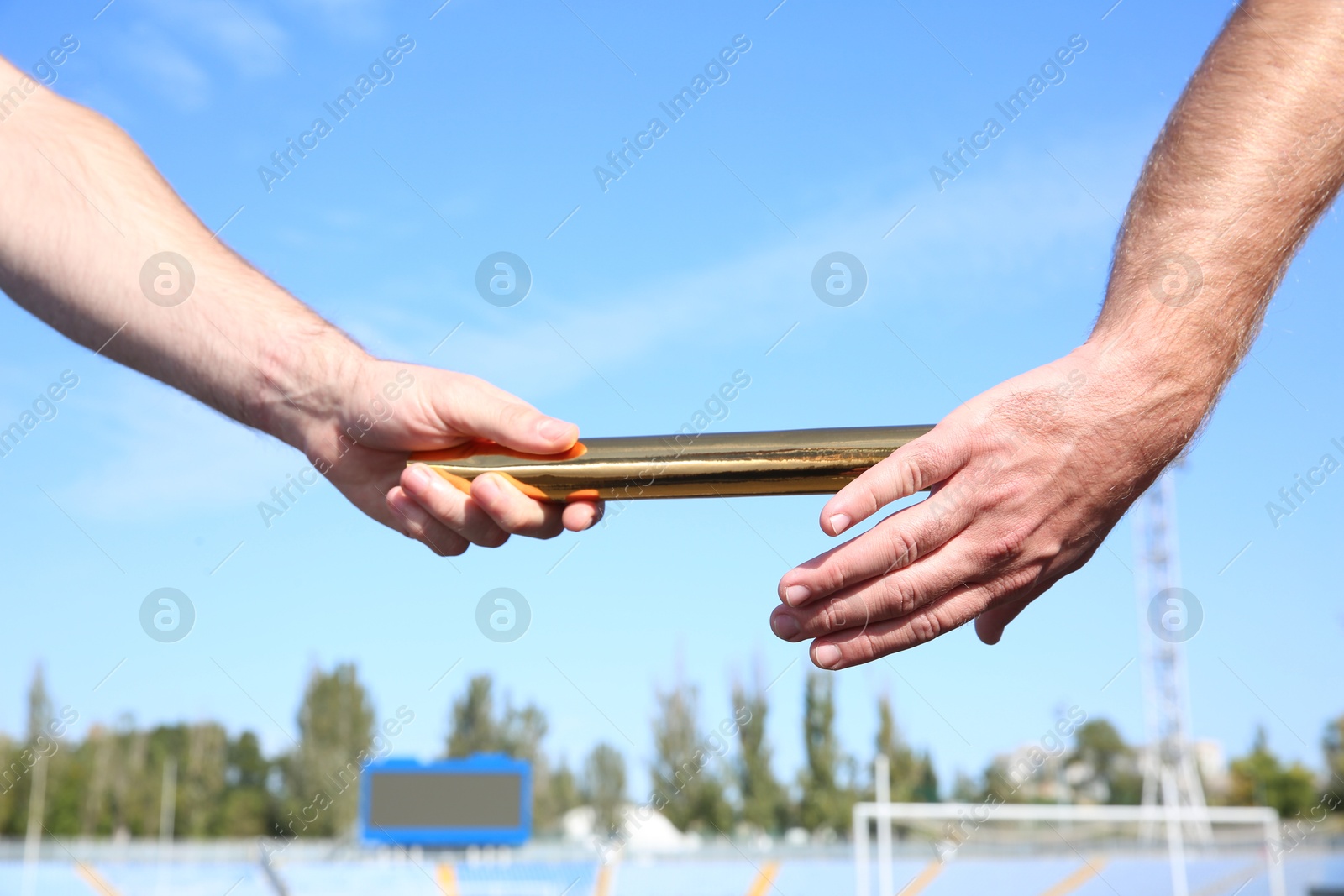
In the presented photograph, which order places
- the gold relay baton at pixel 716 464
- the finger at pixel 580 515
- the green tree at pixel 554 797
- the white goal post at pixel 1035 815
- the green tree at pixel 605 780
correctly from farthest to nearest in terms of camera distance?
the green tree at pixel 554 797, the green tree at pixel 605 780, the white goal post at pixel 1035 815, the finger at pixel 580 515, the gold relay baton at pixel 716 464

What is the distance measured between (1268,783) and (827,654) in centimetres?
6204

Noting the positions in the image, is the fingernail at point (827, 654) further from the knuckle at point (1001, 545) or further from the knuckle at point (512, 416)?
the knuckle at point (512, 416)

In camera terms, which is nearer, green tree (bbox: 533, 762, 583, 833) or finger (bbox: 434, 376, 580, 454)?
finger (bbox: 434, 376, 580, 454)

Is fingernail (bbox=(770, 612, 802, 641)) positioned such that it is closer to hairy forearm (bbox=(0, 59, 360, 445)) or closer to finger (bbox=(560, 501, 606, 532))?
finger (bbox=(560, 501, 606, 532))

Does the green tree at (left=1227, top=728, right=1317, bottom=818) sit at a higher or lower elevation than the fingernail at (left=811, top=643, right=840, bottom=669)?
lower

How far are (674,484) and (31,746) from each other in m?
49.6

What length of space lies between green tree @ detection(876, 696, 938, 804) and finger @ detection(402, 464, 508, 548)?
130ft

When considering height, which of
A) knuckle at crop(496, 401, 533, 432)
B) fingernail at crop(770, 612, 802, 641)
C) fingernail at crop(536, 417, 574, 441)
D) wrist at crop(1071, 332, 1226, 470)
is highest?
wrist at crop(1071, 332, 1226, 470)

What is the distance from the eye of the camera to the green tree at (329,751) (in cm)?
4134

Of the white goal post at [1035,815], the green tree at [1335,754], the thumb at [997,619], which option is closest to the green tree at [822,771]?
the white goal post at [1035,815]

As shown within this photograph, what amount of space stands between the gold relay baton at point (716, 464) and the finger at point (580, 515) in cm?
10

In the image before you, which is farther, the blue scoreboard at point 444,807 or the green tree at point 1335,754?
the green tree at point 1335,754

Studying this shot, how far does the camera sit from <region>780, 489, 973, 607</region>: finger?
4.66 feet

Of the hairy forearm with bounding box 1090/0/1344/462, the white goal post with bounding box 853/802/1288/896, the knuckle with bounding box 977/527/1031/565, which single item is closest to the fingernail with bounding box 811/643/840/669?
the knuckle with bounding box 977/527/1031/565
